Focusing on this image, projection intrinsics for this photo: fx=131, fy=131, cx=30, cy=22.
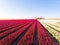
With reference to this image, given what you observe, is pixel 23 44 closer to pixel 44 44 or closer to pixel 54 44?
pixel 44 44

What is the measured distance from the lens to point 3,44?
9875 mm

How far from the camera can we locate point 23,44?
10.1 m

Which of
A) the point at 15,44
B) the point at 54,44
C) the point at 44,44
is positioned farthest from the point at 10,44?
the point at 54,44

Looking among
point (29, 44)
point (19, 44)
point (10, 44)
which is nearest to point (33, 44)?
point (29, 44)

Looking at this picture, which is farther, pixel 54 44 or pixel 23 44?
pixel 54 44

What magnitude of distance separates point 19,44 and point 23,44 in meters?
0.31

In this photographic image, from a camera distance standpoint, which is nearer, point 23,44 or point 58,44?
point 23,44

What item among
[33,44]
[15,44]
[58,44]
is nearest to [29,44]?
[33,44]

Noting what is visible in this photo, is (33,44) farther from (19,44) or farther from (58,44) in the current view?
(58,44)

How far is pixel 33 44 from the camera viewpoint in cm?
1040

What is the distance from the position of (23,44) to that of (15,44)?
0.64m

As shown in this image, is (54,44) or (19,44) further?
(54,44)

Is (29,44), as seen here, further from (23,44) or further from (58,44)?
(58,44)

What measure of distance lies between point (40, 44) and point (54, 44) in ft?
3.99
